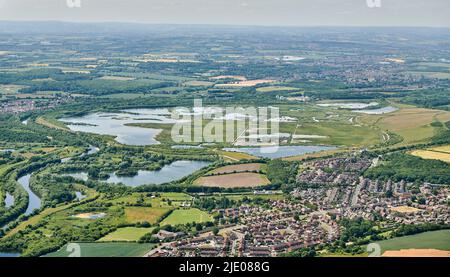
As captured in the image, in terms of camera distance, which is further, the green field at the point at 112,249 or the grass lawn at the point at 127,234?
the grass lawn at the point at 127,234

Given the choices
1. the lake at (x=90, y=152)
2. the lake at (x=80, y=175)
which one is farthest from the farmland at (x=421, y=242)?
the lake at (x=90, y=152)

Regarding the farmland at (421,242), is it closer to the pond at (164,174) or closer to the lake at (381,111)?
the pond at (164,174)

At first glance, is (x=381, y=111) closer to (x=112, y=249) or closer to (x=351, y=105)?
(x=351, y=105)

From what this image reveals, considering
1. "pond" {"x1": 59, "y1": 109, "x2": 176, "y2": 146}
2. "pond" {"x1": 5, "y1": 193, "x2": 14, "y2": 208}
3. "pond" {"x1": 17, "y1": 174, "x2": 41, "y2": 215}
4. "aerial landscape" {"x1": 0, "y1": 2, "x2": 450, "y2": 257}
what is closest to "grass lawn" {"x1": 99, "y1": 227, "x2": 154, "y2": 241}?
"aerial landscape" {"x1": 0, "y1": 2, "x2": 450, "y2": 257}

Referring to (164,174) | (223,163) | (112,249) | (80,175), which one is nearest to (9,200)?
(80,175)

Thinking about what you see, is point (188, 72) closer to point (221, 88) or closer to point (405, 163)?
point (221, 88)

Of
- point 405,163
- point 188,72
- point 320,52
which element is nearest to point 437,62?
point 320,52
